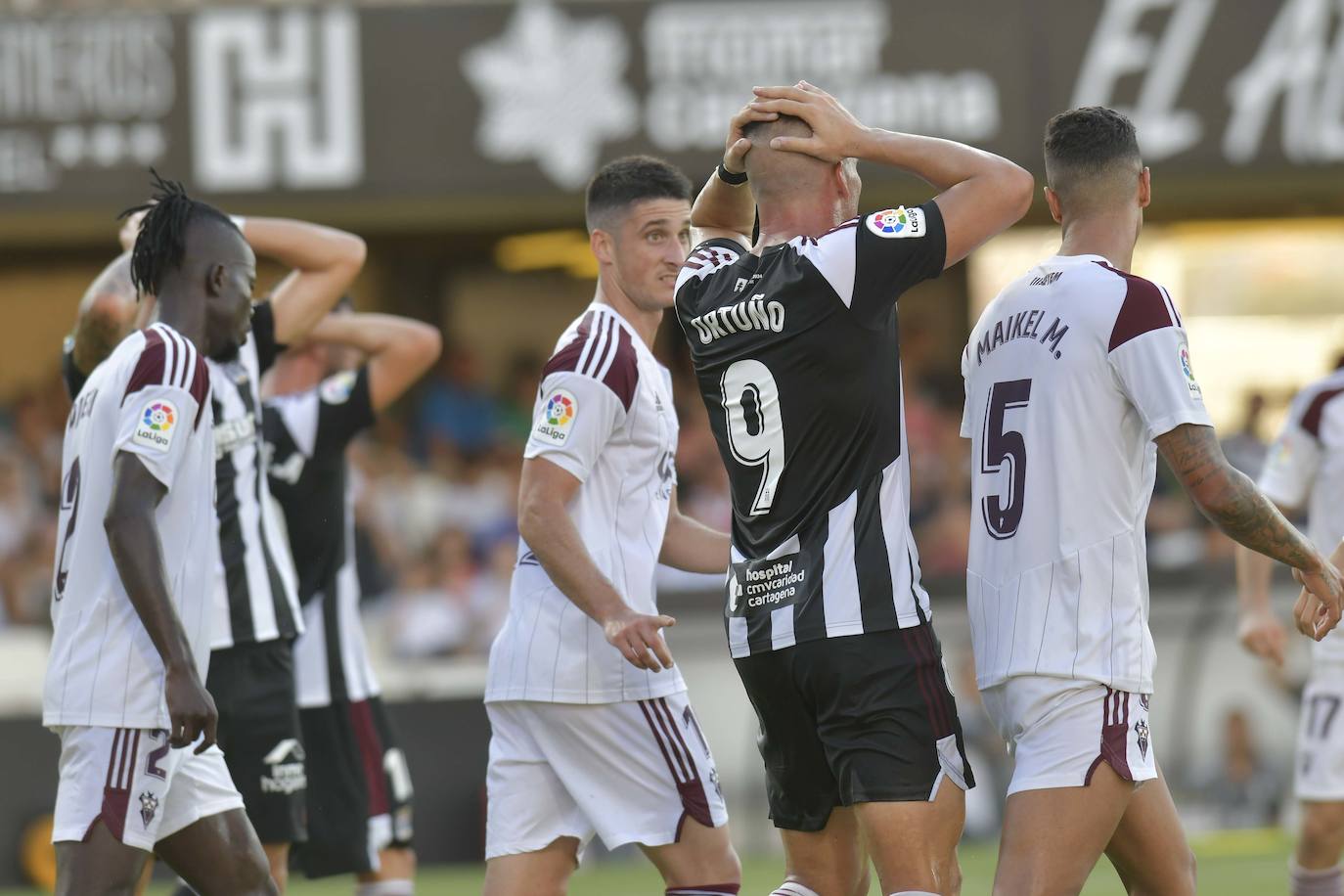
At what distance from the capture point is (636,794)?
17.8 feet

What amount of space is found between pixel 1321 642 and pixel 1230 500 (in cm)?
262

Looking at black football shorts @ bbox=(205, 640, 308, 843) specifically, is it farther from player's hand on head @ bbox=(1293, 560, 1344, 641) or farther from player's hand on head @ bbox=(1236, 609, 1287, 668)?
player's hand on head @ bbox=(1236, 609, 1287, 668)

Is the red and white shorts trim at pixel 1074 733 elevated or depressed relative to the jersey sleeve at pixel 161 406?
depressed

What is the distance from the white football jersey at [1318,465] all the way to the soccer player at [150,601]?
4.00 m

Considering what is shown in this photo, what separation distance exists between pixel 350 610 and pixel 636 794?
2.33 metres

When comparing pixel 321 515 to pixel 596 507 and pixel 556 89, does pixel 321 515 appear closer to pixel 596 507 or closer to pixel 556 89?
pixel 596 507

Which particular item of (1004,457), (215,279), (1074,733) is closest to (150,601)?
(215,279)

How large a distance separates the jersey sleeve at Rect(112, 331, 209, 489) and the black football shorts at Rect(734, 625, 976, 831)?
1.62 m

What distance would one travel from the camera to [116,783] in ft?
16.3

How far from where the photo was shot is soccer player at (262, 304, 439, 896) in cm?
716

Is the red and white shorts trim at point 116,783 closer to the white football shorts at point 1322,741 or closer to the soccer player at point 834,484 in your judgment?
the soccer player at point 834,484

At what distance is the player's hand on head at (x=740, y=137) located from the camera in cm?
479

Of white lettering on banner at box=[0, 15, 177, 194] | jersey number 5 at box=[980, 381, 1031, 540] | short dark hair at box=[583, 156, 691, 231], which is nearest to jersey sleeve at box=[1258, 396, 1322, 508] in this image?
jersey number 5 at box=[980, 381, 1031, 540]

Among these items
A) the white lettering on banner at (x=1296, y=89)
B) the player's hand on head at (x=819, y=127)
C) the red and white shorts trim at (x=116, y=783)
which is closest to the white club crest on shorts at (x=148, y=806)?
the red and white shorts trim at (x=116, y=783)
